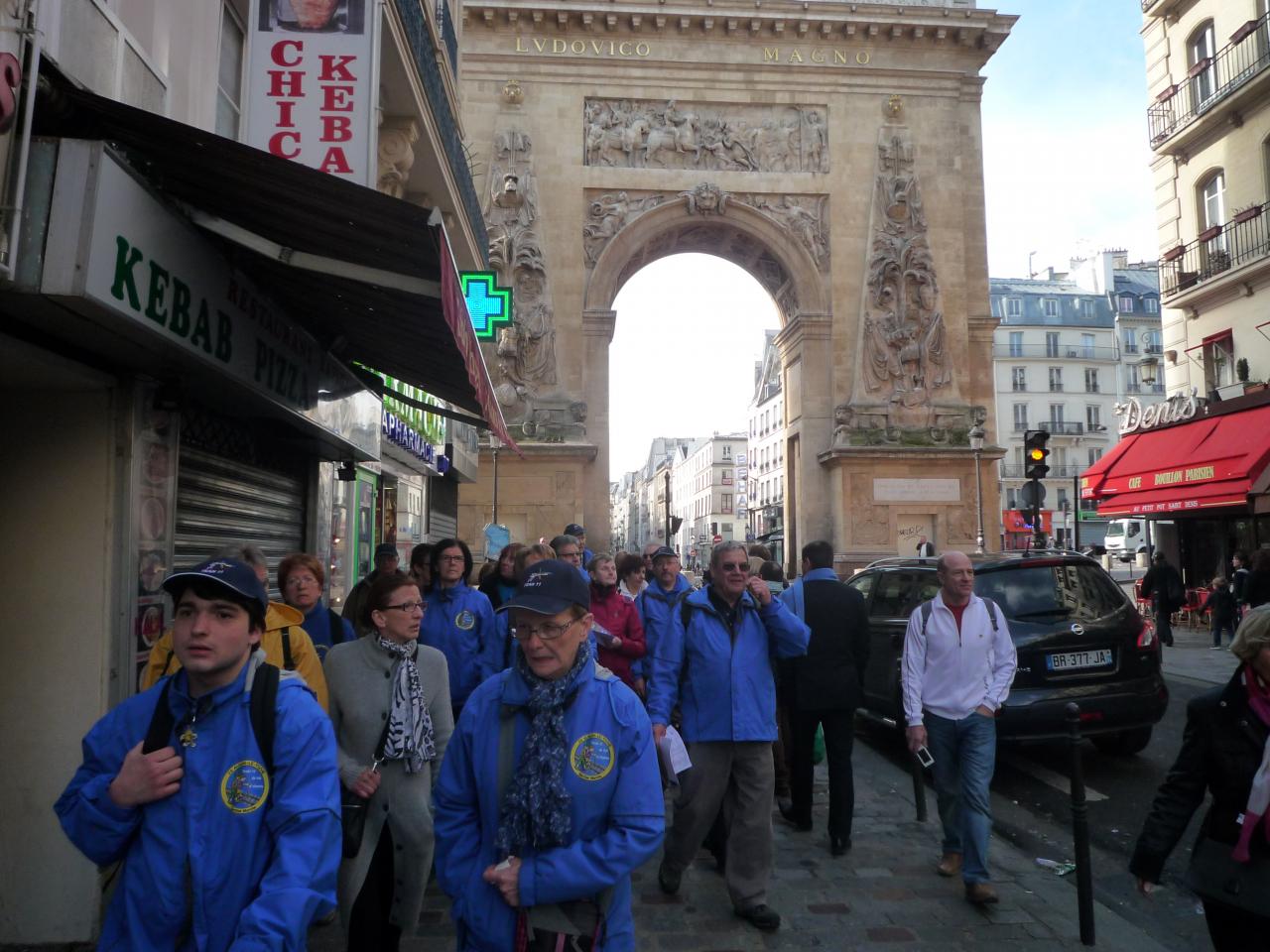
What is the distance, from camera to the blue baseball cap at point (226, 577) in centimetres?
226

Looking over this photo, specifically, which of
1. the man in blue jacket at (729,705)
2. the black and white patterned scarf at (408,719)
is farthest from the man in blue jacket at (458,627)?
the black and white patterned scarf at (408,719)

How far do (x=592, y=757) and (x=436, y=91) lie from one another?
9.68 meters

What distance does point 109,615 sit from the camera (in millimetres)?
4168

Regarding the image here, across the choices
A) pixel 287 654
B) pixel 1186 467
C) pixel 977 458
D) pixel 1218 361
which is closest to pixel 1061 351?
pixel 977 458

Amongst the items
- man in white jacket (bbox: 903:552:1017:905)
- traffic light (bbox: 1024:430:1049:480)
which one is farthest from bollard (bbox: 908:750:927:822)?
traffic light (bbox: 1024:430:1049:480)

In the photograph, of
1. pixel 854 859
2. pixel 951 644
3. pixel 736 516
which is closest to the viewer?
pixel 951 644

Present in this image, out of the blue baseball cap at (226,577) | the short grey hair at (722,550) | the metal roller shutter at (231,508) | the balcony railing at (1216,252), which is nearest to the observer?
the blue baseball cap at (226,577)

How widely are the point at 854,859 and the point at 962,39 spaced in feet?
84.2

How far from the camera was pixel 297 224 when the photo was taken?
13.8 feet

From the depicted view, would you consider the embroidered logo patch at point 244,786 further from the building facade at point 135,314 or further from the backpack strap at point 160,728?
the building facade at point 135,314

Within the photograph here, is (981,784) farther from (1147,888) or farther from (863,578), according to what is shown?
(863,578)

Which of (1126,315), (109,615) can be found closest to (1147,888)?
(109,615)

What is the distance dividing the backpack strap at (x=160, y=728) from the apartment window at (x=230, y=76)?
5030 mm

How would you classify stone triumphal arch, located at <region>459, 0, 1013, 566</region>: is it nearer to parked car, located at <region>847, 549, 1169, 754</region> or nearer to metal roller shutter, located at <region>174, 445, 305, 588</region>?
metal roller shutter, located at <region>174, 445, 305, 588</region>
